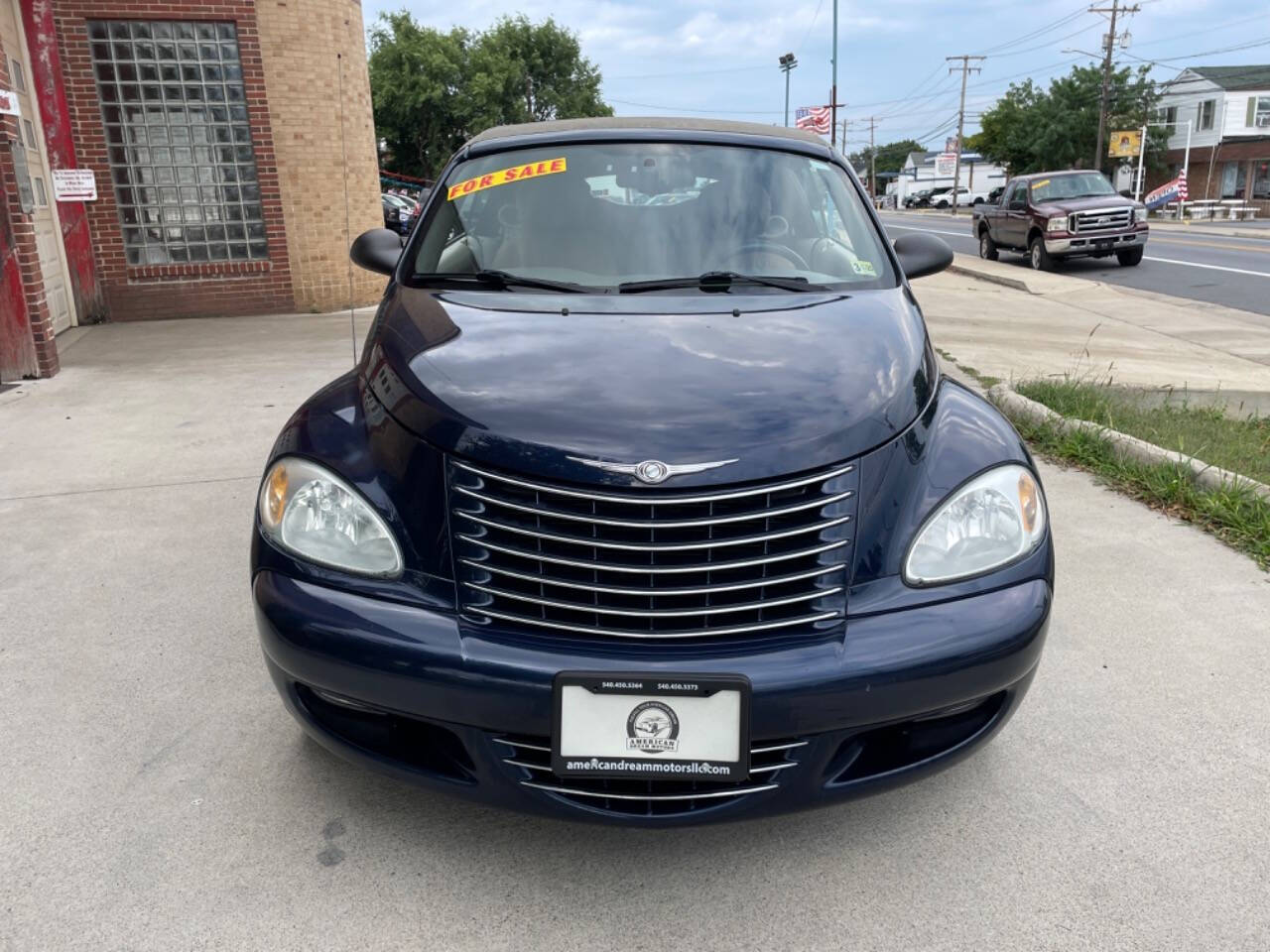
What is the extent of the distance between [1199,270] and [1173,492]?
16.3 metres

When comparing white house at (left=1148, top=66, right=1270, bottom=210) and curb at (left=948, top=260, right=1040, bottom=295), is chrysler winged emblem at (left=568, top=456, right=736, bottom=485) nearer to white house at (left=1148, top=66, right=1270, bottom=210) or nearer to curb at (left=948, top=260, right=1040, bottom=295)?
curb at (left=948, top=260, right=1040, bottom=295)

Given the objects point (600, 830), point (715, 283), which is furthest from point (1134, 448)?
point (600, 830)

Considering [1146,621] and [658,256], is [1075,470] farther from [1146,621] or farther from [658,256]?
[658,256]

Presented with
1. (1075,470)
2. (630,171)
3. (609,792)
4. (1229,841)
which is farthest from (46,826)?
(1075,470)

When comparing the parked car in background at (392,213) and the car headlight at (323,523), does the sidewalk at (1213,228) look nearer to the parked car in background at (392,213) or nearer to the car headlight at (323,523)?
the parked car in background at (392,213)

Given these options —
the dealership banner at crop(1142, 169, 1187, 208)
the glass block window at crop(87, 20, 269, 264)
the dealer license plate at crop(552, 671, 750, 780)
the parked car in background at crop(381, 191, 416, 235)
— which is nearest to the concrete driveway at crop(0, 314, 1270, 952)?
the dealer license plate at crop(552, 671, 750, 780)

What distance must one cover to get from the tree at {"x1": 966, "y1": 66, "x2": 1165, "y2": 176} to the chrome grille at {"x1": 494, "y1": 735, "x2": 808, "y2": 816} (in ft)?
199

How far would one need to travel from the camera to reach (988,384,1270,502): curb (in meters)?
4.50

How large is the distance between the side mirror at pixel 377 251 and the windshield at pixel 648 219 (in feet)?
1.03

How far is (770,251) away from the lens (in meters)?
3.17

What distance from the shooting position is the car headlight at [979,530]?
2.18 metres

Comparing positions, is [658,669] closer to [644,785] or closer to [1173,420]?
[644,785]

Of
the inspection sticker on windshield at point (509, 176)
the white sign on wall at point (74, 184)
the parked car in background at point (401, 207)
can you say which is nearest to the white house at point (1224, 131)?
the parked car in background at point (401, 207)

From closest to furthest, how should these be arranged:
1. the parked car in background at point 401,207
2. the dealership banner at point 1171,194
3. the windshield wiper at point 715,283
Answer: the windshield wiper at point 715,283
the parked car in background at point 401,207
the dealership banner at point 1171,194
